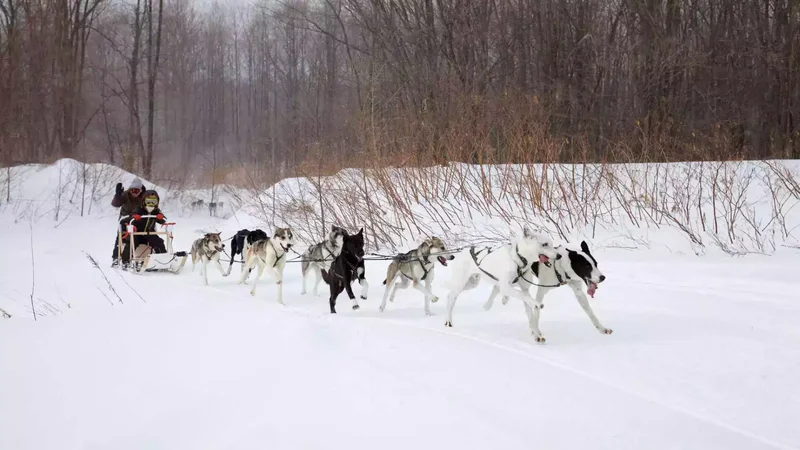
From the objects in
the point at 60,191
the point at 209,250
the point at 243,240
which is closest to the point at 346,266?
the point at 209,250

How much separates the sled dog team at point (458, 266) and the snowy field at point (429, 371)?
270mm

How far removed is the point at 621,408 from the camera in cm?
345

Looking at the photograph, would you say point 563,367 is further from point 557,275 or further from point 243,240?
point 243,240

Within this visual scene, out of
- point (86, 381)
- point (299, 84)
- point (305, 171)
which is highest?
point (299, 84)

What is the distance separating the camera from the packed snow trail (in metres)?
3.23

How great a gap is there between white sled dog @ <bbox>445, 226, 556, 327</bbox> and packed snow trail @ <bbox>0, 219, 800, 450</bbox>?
0.38 m

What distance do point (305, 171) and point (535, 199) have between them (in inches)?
178

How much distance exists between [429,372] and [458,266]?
1495 mm

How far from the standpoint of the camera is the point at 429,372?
13.7 feet

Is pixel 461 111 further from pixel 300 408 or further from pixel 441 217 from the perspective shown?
pixel 300 408

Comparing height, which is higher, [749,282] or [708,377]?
[749,282]

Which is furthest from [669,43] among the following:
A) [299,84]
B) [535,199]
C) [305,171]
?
[299,84]

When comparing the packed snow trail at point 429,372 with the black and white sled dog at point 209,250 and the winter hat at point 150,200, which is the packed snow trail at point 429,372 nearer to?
the black and white sled dog at point 209,250

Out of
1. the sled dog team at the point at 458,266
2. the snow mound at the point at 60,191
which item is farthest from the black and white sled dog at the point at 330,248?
the snow mound at the point at 60,191
